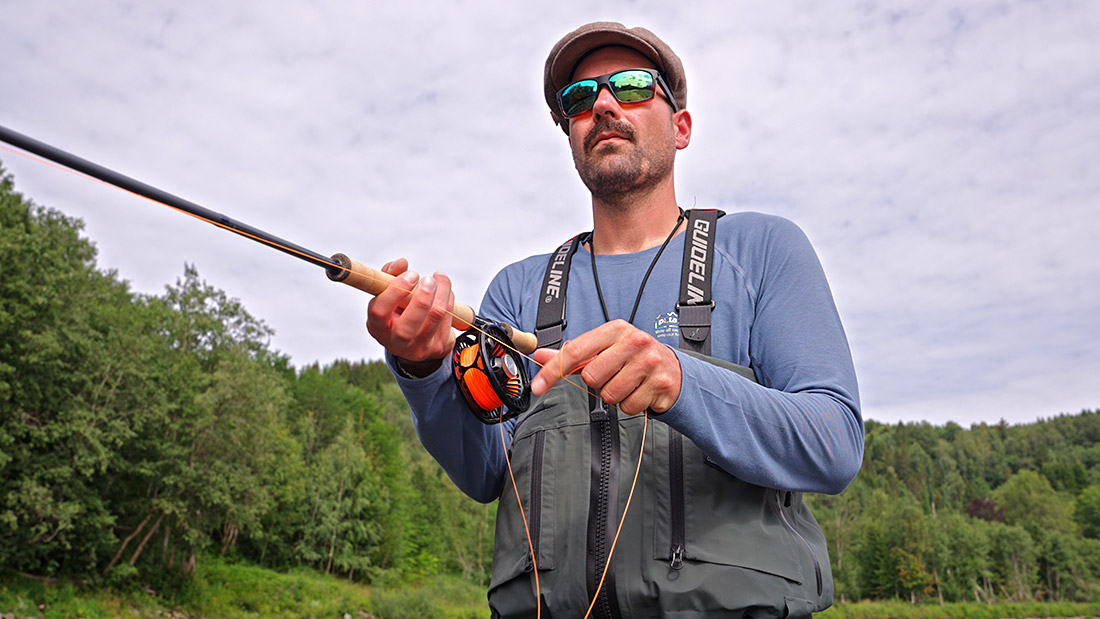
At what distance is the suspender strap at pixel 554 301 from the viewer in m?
2.90

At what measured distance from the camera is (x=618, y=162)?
306 cm

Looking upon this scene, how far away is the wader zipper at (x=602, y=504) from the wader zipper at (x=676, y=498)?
178mm

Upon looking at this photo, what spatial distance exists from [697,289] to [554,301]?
23.4 inches

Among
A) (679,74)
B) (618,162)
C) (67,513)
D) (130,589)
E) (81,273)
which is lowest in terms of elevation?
(130,589)

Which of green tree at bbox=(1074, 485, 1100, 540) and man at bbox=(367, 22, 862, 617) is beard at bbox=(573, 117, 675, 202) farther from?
green tree at bbox=(1074, 485, 1100, 540)

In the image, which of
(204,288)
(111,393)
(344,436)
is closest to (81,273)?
(111,393)

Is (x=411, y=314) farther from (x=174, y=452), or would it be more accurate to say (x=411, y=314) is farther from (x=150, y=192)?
(x=174, y=452)

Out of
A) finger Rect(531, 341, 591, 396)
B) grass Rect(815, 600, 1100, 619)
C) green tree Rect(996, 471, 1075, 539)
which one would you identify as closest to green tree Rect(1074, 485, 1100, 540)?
green tree Rect(996, 471, 1075, 539)

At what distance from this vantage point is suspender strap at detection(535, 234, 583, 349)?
290 cm

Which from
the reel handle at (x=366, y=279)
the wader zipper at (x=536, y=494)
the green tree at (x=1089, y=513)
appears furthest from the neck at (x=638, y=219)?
the green tree at (x=1089, y=513)

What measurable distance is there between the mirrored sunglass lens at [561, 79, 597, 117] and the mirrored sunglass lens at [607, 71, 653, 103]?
0.29ft

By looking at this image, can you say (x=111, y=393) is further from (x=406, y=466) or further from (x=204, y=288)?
(x=406, y=466)

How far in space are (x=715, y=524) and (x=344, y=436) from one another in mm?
49428

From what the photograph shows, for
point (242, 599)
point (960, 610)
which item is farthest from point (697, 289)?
point (960, 610)
